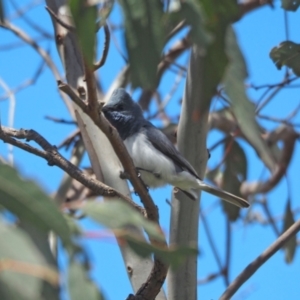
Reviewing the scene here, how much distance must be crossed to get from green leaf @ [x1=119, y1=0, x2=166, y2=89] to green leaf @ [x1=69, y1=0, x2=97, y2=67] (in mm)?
50

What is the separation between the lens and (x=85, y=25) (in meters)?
0.96

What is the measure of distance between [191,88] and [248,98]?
1144 mm

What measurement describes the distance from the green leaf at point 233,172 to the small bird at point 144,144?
17 cm

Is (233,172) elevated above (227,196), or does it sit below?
above

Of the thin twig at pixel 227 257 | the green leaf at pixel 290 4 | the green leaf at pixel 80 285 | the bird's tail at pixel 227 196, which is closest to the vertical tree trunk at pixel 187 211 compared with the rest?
the green leaf at pixel 290 4

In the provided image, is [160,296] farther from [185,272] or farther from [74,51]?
[74,51]

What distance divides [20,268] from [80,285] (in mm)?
91

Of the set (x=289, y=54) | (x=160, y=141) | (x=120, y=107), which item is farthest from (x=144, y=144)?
(x=289, y=54)

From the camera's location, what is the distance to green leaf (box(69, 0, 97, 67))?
35.8 inches

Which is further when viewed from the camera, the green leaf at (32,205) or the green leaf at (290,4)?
the green leaf at (290,4)

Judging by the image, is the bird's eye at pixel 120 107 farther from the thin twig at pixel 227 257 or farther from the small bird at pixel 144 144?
the thin twig at pixel 227 257

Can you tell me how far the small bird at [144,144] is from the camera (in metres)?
3.24

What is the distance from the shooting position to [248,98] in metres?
0.91

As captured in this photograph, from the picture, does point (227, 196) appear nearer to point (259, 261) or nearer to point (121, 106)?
point (259, 261)
